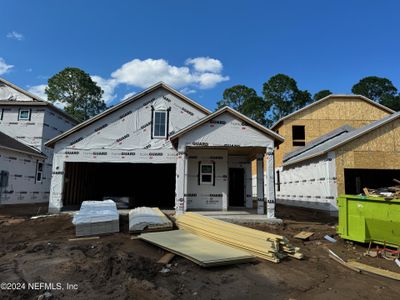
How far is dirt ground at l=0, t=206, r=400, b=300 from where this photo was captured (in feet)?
16.8

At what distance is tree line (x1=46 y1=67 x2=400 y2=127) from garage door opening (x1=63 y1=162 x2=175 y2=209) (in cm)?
2686

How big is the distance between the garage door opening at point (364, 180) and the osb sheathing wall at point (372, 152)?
414cm

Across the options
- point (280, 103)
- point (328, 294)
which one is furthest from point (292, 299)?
point (280, 103)

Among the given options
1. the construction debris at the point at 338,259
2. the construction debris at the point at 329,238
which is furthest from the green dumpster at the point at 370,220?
the construction debris at the point at 338,259

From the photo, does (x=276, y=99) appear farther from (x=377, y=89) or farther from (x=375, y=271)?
(x=375, y=271)

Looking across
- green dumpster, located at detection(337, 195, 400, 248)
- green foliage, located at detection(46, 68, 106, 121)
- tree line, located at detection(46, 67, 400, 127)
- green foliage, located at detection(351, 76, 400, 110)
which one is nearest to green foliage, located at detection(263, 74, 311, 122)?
tree line, located at detection(46, 67, 400, 127)

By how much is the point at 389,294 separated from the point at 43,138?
74.7ft

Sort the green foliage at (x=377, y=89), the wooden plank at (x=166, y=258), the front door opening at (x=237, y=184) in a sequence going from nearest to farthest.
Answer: the wooden plank at (x=166, y=258), the front door opening at (x=237, y=184), the green foliage at (x=377, y=89)

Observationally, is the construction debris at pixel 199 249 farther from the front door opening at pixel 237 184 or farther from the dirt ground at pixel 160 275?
the front door opening at pixel 237 184

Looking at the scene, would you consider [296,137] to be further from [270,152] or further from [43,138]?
[43,138]

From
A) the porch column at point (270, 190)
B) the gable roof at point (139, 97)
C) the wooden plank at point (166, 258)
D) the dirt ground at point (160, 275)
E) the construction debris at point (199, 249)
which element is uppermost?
the gable roof at point (139, 97)

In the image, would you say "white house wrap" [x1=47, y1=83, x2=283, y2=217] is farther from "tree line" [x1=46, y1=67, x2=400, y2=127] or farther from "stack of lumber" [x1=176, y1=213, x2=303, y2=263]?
"tree line" [x1=46, y1=67, x2=400, y2=127]

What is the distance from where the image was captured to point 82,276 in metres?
5.84

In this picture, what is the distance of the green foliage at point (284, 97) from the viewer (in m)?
51.5
